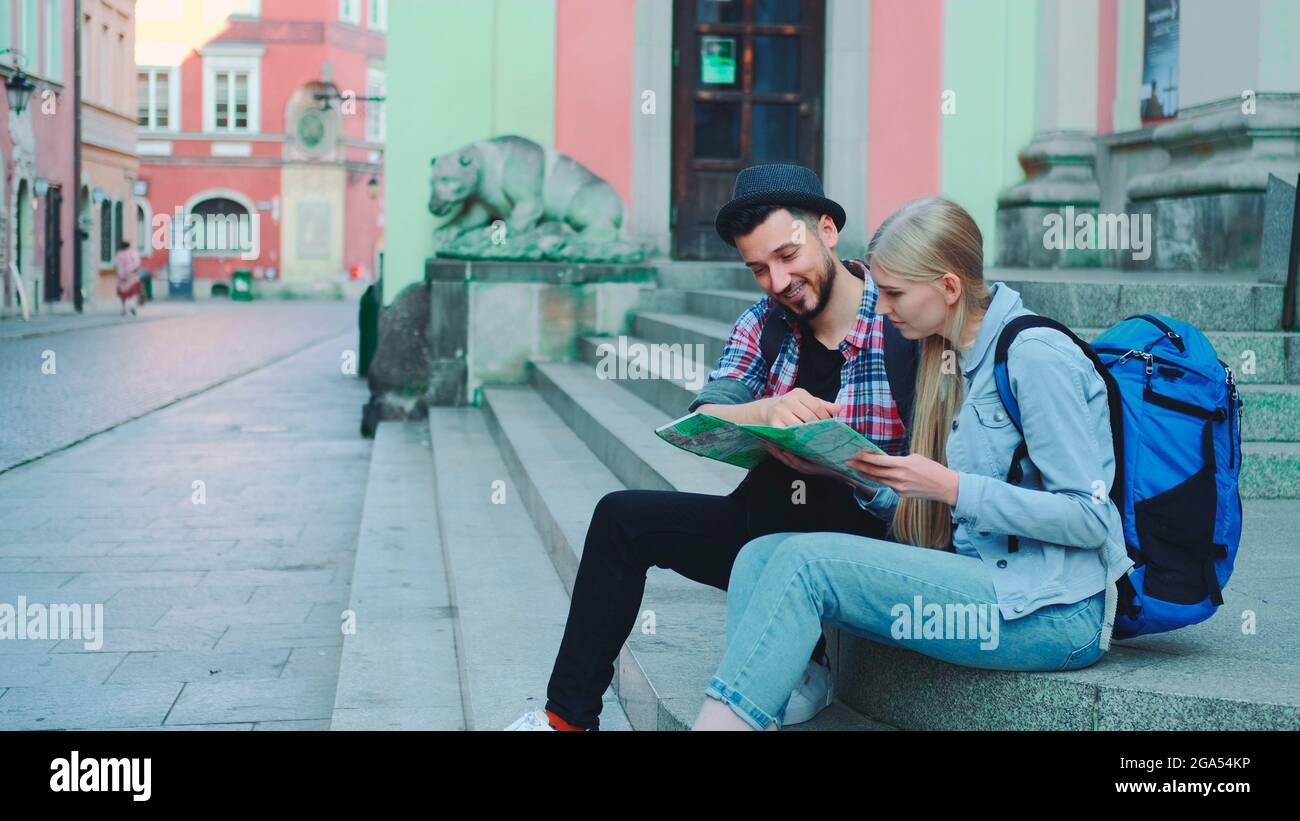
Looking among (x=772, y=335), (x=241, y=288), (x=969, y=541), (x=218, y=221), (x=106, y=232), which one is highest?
(x=218, y=221)

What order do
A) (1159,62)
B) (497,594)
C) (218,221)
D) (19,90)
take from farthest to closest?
1. (218,221)
2. (19,90)
3. (1159,62)
4. (497,594)

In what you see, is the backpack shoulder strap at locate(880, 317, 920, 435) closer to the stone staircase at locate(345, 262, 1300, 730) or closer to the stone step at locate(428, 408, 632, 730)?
the stone staircase at locate(345, 262, 1300, 730)

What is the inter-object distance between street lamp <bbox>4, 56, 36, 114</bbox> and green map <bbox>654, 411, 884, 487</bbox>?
24.4 m

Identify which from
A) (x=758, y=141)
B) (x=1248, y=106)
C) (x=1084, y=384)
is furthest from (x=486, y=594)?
(x=758, y=141)

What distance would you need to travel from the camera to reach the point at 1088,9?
11.5 m

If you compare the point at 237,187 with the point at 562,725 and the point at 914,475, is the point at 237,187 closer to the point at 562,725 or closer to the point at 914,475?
the point at 562,725

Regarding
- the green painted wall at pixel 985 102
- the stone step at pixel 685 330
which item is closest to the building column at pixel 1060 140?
the green painted wall at pixel 985 102

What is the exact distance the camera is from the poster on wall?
10.2 metres

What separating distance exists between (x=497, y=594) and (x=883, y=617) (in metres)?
2.74

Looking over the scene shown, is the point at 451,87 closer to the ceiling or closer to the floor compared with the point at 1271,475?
closer to the ceiling

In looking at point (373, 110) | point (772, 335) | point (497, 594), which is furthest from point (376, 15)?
point (772, 335)

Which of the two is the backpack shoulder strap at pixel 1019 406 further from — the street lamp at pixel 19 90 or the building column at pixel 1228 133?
the street lamp at pixel 19 90

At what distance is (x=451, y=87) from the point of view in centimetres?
1265

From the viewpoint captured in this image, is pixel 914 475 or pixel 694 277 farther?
pixel 694 277
